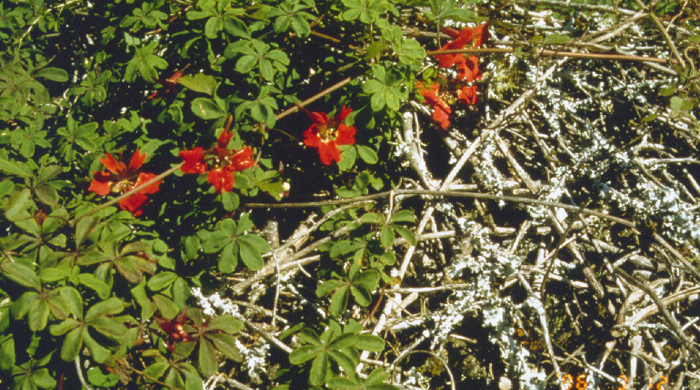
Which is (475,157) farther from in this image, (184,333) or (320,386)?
(184,333)

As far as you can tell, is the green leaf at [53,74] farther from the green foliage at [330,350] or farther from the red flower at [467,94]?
the red flower at [467,94]

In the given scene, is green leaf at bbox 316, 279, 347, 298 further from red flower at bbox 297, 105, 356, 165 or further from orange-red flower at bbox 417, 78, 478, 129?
orange-red flower at bbox 417, 78, 478, 129

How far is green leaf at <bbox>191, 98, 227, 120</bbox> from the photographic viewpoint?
6.37ft

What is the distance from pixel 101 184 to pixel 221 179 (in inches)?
22.0

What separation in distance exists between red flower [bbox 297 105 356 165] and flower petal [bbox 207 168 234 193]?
0.38 meters

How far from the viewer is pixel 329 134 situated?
2121 millimetres

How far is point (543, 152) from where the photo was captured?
2582 millimetres

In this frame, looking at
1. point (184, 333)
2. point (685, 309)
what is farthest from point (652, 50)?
point (184, 333)

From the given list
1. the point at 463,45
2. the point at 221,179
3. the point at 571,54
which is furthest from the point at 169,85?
the point at 571,54

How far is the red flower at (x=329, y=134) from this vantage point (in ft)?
6.88

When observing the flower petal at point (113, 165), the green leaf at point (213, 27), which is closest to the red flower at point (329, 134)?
the green leaf at point (213, 27)

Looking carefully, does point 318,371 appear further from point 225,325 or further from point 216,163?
point 216,163

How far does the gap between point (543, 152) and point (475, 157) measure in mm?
375

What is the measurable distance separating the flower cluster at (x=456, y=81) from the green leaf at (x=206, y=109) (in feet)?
3.15
